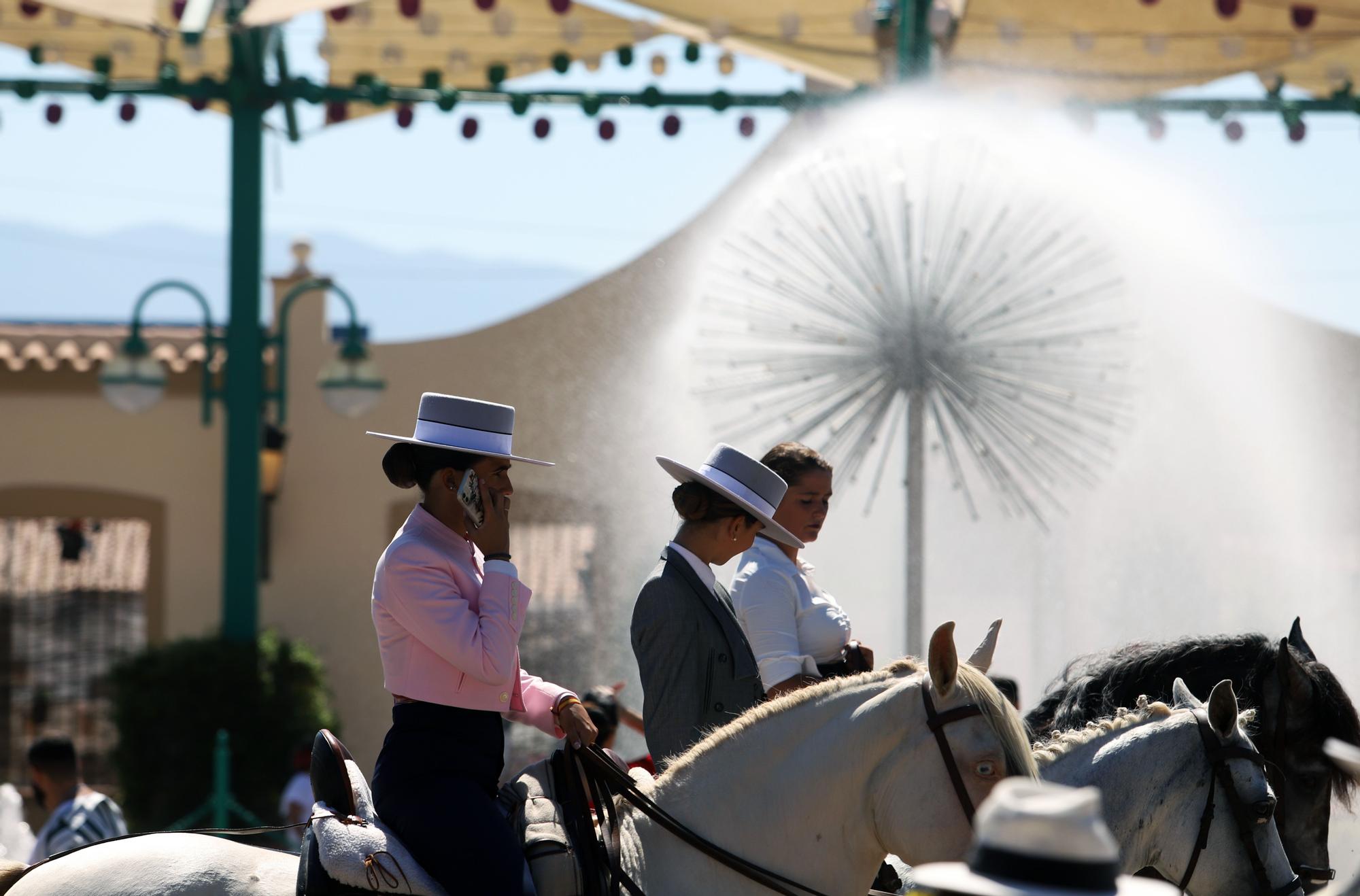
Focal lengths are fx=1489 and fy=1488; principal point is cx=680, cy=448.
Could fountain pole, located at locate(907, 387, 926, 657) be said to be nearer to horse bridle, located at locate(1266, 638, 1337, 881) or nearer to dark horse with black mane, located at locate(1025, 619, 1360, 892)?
dark horse with black mane, located at locate(1025, 619, 1360, 892)

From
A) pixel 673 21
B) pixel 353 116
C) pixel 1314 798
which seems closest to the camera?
pixel 1314 798

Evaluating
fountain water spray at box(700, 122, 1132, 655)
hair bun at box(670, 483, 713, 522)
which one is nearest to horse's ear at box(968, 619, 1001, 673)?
hair bun at box(670, 483, 713, 522)

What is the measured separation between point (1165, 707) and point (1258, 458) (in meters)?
6.35

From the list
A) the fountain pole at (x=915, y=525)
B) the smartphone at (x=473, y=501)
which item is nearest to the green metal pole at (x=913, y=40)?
the fountain pole at (x=915, y=525)

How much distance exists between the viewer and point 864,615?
8.41 m

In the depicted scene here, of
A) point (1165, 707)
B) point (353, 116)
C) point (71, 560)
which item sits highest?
point (353, 116)

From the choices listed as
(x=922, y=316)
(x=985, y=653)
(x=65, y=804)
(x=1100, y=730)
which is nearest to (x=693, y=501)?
(x=985, y=653)

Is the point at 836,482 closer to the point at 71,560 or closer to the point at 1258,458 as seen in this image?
the point at 1258,458

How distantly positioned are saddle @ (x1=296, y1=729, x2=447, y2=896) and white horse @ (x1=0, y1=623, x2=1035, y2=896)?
140 millimetres

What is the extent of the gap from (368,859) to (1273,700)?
2.38 m

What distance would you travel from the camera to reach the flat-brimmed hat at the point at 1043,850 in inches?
66.3

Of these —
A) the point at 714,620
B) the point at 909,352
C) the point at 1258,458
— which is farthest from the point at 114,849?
the point at 1258,458

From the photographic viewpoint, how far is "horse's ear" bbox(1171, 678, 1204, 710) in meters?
3.43

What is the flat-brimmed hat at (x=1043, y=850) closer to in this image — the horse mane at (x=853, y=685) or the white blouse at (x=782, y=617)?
the horse mane at (x=853, y=685)
